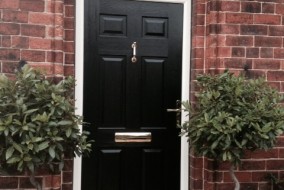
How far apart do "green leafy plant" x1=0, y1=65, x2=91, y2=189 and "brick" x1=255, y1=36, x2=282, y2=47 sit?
1.87 m

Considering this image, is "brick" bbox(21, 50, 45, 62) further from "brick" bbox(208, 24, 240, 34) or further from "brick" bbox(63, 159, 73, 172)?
"brick" bbox(208, 24, 240, 34)

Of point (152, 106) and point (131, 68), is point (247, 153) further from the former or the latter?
point (131, 68)

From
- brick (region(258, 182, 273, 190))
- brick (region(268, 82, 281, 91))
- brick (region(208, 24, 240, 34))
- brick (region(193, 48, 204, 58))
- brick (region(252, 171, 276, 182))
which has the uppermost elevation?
brick (region(208, 24, 240, 34))

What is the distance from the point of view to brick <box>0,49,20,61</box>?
3408mm

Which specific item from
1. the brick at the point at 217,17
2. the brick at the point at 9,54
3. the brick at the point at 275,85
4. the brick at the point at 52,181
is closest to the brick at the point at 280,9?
the brick at the point at 217,17

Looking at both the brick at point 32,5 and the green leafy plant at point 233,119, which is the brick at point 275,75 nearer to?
the green leafy plant at point 233,119

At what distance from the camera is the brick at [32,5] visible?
3.44 m

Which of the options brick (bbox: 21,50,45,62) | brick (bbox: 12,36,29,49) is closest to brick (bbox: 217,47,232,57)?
brick (bbox: 21,50,45,62)

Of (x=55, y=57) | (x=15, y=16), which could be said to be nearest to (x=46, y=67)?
(x=55, y=57)

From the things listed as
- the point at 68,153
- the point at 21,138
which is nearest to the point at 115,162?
the point at 68,153

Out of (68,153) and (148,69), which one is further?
(148,69)

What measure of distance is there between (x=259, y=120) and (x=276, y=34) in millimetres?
1094

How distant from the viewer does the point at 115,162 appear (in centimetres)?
392

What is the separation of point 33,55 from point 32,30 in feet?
0.68
